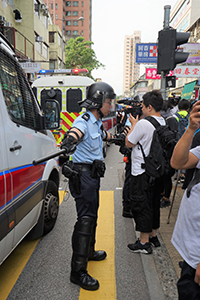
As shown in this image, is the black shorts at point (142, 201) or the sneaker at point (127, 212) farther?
the sneaker at point (127, 212)

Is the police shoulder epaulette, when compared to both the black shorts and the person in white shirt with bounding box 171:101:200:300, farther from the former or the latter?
the person in white shirt with bounding box 171:101:200:300

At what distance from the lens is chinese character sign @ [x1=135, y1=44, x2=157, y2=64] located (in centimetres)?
1455

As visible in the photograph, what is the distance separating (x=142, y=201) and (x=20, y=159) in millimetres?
1524

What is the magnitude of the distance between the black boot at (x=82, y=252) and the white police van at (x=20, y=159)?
0.58 meters

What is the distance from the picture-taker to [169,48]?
5.23 meters

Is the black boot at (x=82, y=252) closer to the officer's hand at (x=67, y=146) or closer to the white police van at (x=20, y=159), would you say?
the white police van at (x=20, y=159)

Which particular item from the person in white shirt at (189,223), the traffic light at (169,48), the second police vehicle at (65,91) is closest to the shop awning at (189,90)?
the traffic light at (169,48)

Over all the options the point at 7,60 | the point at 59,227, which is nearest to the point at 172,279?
the point at 59,227

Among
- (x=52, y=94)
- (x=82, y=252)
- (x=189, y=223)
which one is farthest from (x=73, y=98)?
(x=189, y=223)

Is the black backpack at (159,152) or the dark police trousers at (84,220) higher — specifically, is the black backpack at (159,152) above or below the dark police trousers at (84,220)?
above

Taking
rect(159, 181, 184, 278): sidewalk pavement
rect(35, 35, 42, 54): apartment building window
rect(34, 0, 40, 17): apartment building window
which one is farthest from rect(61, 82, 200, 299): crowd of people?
rect(34, 0, 40, 17): apartment building window

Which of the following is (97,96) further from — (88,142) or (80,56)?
(80,56)

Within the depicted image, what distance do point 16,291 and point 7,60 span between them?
7.64 feet

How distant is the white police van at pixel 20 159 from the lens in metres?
2.14
